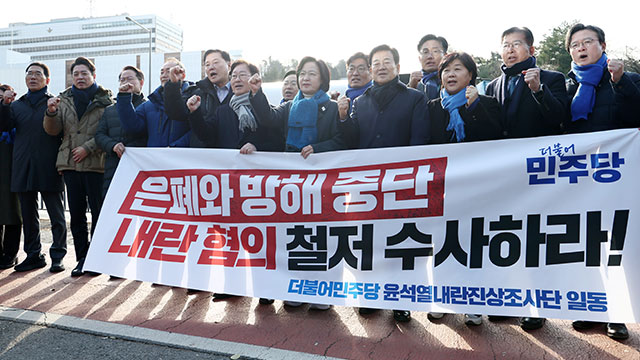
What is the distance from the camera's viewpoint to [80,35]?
391 ft

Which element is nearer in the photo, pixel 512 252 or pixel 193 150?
pixel 512 252

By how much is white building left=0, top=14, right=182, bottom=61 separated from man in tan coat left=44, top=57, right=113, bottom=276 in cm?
12246

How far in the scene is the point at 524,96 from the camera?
322 cm

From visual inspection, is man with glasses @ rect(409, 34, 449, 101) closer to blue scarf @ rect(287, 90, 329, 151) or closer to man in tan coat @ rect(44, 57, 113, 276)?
blue scarf @ rect(287, 90, 329, 151)

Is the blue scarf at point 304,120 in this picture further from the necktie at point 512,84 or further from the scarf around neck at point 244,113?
the necktie at point 512,84

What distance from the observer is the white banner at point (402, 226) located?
2.75 m

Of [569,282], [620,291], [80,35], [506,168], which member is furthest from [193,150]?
[80,35]

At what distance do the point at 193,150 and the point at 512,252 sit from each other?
2.55 m

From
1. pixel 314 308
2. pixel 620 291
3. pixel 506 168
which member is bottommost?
pixel 314 308

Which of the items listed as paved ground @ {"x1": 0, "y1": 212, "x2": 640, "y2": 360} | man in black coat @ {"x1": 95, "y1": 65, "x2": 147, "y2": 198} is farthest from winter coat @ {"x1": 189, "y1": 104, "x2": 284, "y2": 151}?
paved ground @ {"x1": 0, "y1": 212, "x2": 640, "y2": 360}

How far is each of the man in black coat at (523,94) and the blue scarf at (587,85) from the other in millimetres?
89

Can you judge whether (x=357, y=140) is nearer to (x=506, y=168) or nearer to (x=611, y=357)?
(x=506, y=168)

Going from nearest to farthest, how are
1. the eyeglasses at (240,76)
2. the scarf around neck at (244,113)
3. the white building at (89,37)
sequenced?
the scarf around neck at (244,113) → the eyeglasses at (240,76) → the white building at (89,37)

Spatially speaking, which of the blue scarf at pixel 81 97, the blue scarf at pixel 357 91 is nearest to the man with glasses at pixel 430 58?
the blue scarf at pixel 357 91
